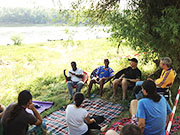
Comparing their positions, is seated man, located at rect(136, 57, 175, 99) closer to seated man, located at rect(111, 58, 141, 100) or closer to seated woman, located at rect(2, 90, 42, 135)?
seated man, located at rect(111, 58, 141, 100)

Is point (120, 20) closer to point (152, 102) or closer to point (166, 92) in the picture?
point (166, 92)

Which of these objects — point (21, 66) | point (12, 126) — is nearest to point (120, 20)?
point (12, 126)

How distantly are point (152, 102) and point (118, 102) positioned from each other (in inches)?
97.3

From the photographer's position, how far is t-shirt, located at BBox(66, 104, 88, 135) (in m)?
2.76

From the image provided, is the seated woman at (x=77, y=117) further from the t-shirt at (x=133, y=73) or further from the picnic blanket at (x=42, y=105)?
the t-shirt at (x=133, y=73)

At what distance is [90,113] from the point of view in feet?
13.8

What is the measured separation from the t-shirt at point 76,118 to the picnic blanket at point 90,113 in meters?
0.79

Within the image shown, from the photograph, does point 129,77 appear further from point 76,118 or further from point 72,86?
point 76,118

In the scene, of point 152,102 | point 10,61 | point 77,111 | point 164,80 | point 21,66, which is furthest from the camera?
point 10,61

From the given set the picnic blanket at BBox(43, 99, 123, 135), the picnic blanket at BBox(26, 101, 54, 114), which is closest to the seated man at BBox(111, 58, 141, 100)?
the picnic blanket at BBox(43, 99, 123, 135)

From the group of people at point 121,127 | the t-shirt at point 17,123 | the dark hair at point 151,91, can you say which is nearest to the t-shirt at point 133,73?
the group of people at point 121,127

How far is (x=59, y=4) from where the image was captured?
5699mm

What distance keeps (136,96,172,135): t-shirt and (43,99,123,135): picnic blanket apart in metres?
1.60

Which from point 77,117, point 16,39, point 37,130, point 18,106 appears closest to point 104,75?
point 77,117
